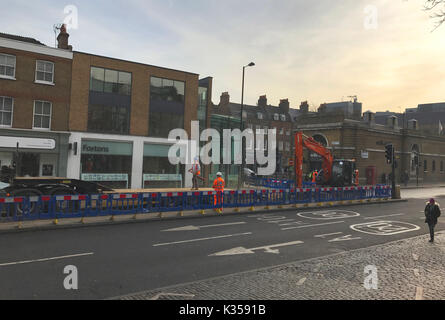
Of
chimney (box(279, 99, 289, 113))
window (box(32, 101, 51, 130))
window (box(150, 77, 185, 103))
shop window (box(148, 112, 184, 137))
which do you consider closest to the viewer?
window (box(32, 101, 51, 130))

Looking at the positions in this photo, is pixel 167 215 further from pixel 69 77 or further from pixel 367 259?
pixel 69 77

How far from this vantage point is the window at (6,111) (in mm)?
21578

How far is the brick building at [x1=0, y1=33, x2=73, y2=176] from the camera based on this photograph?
21562 mm

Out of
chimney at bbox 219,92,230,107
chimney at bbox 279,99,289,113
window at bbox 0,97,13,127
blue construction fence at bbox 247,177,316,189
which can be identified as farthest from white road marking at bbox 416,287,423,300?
chimney at bbox 279,99,289,113

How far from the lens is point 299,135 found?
806 inches

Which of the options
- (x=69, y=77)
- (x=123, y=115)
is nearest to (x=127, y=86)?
(x=123, y=115)

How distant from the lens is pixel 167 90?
93.4 ft

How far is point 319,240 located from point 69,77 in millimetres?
21556

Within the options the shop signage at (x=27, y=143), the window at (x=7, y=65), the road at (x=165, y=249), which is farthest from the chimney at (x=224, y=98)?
the road at (x=165, y=249)

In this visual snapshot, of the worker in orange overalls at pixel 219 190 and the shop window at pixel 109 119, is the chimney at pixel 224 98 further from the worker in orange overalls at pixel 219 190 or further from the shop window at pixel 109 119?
the worker in orange overalls at pixel 219 190

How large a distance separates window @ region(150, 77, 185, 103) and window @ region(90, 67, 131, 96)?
2.20m

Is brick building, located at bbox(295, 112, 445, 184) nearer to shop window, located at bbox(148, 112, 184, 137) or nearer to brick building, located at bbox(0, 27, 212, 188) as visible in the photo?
shop window, located at bbox(148, 112, 184, 137)

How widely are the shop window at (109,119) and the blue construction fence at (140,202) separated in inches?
508

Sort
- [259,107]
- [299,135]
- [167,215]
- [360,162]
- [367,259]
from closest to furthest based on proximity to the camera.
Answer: [367,259] < [167,215] < [299,135] < [360,162] < [259,107]
